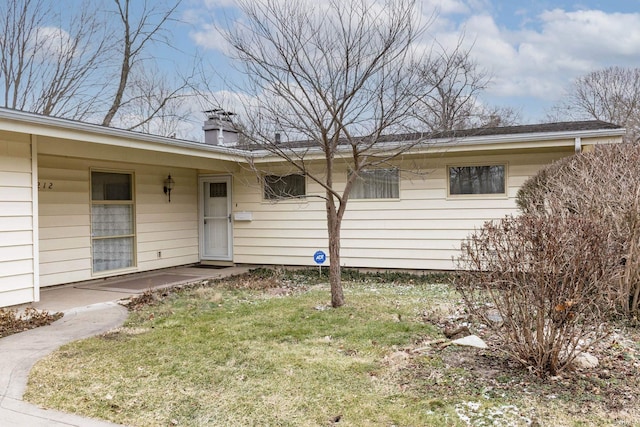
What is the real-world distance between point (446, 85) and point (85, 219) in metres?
6.01

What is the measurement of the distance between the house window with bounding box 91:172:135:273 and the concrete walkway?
40 cm

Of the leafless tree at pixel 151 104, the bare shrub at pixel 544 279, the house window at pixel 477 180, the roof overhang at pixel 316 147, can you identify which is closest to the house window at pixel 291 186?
the roof overhang at pixel 316 147

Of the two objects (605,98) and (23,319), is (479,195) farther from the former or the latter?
(605,98)

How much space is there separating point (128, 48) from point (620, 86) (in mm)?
18411

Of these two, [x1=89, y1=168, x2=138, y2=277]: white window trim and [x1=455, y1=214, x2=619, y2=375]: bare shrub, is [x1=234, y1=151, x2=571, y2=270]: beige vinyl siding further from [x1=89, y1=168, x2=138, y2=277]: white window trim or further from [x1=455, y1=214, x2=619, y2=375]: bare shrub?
[x1=455, y1=214, x2=619, y2=375]: bare shrub

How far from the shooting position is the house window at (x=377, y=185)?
8.81m

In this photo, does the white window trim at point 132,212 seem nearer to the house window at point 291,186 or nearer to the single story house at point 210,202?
the single story house at point 210,202

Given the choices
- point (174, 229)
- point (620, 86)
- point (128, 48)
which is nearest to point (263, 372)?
point (174, 229)

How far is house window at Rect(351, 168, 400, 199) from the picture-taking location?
8.81 meters

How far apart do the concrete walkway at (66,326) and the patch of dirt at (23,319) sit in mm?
107

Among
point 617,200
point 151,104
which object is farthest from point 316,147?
point 151,104

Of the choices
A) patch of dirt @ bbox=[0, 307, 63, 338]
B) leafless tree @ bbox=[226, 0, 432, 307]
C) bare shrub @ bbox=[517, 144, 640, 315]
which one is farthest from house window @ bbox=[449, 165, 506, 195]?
patch of dirt @ bbox=[0, 307, 63, 338]

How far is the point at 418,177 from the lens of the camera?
858 centimetres

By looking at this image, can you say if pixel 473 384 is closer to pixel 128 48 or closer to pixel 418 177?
pixel 418 177
